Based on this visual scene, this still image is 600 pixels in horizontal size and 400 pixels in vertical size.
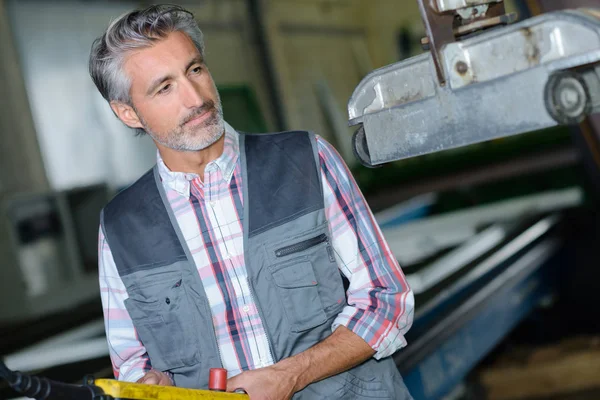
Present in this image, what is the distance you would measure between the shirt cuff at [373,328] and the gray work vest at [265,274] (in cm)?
3

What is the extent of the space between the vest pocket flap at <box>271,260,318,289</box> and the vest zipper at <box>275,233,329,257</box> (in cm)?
2

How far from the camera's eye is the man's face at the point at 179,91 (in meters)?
1.27

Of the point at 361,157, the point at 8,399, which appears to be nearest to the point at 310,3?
the point at 8,399

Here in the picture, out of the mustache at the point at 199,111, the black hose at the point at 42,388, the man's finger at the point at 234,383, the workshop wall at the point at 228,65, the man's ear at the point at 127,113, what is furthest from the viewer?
the workshop wall at the point at 228,65

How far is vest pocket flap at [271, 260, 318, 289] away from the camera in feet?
4.09

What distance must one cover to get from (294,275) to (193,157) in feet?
0.88

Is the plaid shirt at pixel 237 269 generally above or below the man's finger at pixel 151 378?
above

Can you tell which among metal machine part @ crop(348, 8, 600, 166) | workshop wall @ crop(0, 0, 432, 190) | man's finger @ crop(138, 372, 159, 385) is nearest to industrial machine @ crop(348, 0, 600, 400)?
metal machine part @ crop(348, 8, 600, 166)

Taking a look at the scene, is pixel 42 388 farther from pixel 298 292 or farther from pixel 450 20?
pixel 450 20

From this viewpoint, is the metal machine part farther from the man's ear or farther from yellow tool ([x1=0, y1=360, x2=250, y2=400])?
the man's ear

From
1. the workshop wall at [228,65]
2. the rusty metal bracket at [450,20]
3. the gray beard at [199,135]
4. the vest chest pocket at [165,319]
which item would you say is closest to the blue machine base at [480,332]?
the vest chest pocket at [165,319]

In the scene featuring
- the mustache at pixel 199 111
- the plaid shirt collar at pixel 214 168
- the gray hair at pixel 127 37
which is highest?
the gray hair at pixel 127 37

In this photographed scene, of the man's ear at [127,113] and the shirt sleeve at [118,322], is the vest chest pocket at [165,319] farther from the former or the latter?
the man's ear at [127,113]

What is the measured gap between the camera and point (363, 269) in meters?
1.31
